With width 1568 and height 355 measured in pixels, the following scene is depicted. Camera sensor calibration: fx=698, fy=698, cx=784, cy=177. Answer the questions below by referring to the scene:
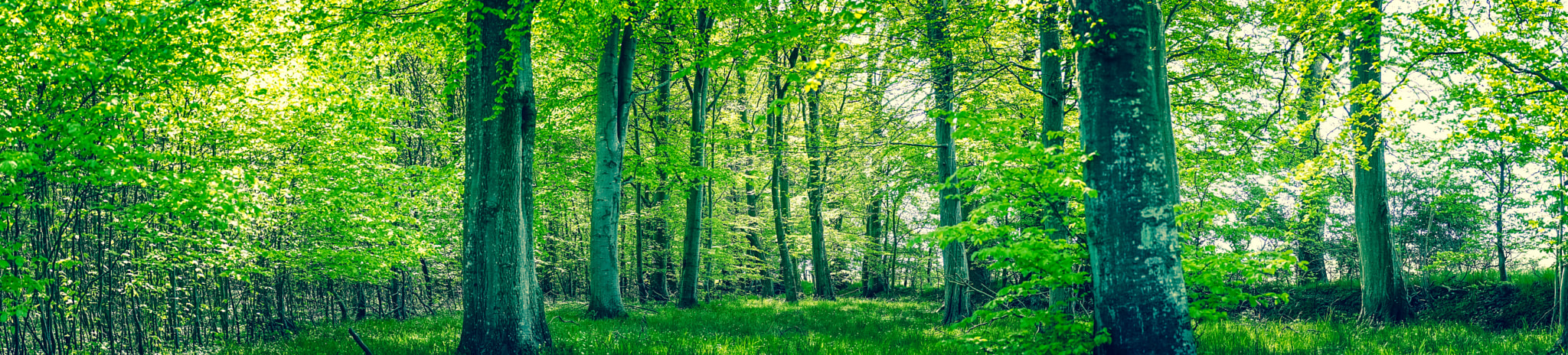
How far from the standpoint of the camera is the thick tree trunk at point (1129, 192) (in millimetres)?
4039

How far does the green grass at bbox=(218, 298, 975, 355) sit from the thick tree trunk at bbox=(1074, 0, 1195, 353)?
113 centimetres

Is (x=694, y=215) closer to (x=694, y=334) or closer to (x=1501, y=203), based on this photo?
(x=694, y=334)

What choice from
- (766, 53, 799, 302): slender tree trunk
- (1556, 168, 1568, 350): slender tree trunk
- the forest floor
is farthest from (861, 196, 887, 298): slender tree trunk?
(1556, 168, 1568, 350): slender tree trunk

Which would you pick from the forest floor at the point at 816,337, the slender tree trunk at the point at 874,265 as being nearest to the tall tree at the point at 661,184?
the forest floor at the point at 816,337

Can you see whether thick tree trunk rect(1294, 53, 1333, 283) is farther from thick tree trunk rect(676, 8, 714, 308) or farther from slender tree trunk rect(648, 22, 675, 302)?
thick tree trunk rect(676, 8, 714, 308)

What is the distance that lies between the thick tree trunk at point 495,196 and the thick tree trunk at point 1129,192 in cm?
513

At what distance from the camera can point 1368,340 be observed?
830 cm

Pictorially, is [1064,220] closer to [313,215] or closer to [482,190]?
[482,190]

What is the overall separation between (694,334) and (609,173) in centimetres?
403

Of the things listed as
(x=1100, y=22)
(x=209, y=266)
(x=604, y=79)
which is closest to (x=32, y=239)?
(x=209, y=266)

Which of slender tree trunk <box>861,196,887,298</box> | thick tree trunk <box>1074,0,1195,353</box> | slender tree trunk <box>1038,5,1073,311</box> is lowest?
slender tree trunk <box>861,196,887,298</box>

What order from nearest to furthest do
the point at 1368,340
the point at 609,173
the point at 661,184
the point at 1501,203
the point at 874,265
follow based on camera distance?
the point at 1368,340, the point at 609,173, the point at 661,184, the point at 1501,203, the point at 874,265

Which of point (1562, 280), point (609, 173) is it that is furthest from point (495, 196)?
point (1562, 280)

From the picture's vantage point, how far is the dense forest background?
4.94 meters
